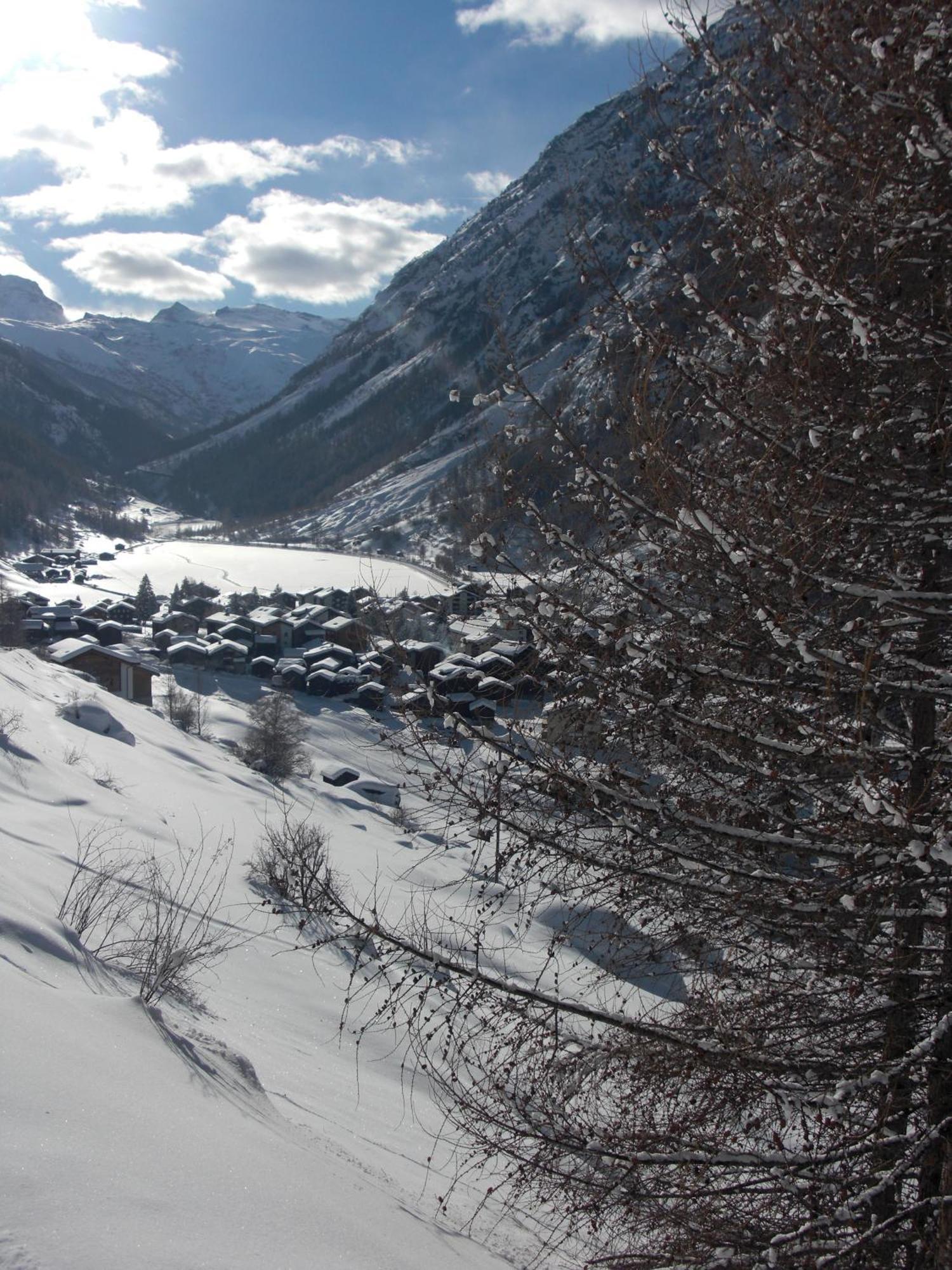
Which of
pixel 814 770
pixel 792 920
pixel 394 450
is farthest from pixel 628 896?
pixel 394 450

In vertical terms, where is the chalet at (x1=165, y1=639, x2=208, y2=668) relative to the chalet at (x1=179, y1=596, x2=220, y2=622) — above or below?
below

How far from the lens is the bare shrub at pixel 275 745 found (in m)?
33.2

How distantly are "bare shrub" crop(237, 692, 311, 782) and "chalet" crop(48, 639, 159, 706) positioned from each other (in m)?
12.3

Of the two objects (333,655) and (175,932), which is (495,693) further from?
(333,655)

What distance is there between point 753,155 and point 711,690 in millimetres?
2866

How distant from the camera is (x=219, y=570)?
124 meters

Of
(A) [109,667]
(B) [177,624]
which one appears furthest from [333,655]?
(B) [177,624]

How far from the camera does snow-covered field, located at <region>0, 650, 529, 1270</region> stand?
2.60 m

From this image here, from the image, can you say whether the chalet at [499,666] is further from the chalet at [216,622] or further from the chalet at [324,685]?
the chalet at [216,622]

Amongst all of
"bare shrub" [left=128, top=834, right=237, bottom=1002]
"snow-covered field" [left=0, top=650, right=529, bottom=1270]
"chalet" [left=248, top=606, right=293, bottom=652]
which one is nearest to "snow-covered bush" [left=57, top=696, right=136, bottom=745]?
"bare shrub" [left=128, top=834, right=237, bottom=1002]

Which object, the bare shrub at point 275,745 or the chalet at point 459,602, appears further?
the bare shrub at point 275,745

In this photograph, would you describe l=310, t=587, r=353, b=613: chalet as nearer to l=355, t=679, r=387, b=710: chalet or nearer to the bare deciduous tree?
l=355, t=679, r=387, b=710: chalet

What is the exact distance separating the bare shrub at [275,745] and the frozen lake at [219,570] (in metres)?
35.3

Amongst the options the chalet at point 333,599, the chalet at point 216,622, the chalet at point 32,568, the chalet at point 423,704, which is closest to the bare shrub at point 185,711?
the chalet at point 216,622
